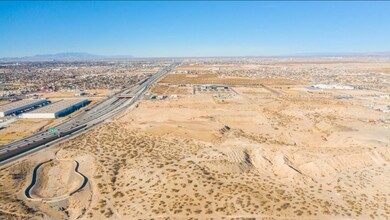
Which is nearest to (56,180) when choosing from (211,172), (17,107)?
(211,172)

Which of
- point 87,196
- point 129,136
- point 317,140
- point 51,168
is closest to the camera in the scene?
point 87,196

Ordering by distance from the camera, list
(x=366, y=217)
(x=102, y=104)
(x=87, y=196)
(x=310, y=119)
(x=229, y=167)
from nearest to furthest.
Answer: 1. (x=366, y=217)
2. (x=87, y=196)
3. (x=229, y=167)
4. (x=310, y=119)
5. (x=102, y=104)

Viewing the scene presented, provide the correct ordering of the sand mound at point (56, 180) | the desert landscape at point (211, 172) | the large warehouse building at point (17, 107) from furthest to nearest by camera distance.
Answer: the large warehouse building at point (17, 107) < the sand mound at point (56, 180) < the desert landscape at point (211, 172)

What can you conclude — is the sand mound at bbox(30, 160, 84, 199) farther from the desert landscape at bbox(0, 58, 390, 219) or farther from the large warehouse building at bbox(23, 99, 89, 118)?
the large warehouse building at bbox(23, 99, 89, 118)

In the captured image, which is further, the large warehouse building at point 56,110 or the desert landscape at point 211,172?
the large warehouse building at point 56,110

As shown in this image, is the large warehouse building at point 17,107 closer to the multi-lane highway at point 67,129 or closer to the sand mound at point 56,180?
the multi-lane highway at point 67,129

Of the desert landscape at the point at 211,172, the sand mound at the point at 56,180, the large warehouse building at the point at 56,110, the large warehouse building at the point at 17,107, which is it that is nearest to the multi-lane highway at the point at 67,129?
the desert landscape at the point at 211,172

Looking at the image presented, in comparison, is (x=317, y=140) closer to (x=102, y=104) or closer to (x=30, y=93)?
(x=102, y=104)

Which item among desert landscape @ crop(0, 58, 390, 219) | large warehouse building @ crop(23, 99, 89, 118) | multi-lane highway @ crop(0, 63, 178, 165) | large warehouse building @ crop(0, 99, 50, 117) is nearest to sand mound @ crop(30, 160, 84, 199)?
desert landscape @ crop(0, 58, 390, 219)

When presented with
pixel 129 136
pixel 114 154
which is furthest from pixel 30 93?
pixel 114 154

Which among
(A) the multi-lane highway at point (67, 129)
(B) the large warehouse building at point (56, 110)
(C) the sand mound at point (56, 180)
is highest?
(B) the large warehouse building at point (56, 110)
